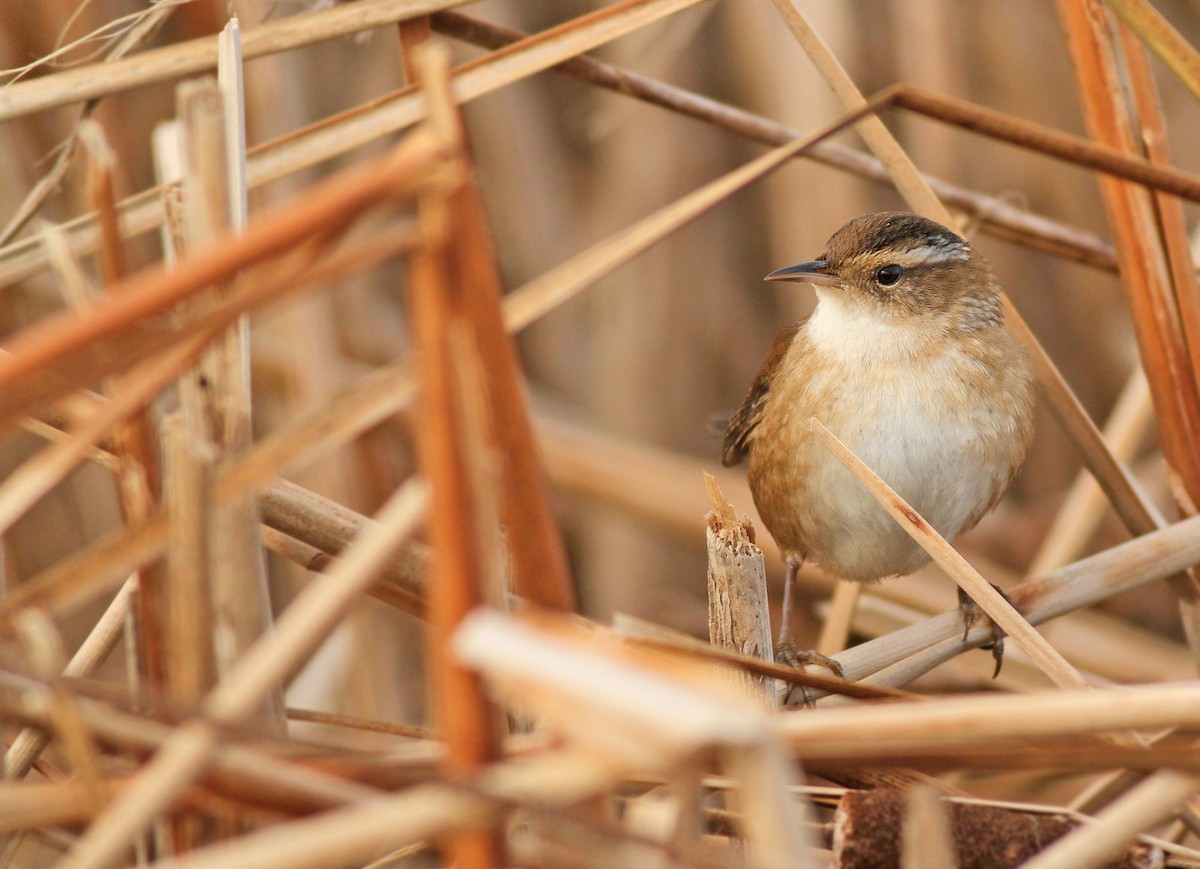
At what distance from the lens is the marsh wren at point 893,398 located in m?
2.89

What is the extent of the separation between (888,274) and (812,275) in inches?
7.5

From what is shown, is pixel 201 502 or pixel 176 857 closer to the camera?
pixel 201 502

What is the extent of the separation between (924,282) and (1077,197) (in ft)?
6.88

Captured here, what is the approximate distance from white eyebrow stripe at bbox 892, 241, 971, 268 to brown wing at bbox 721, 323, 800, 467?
36 cm

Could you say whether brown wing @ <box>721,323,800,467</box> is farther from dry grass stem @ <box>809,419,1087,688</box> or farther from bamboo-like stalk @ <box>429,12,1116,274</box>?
dry grass stem @ <box>809,419,1087,688</box>

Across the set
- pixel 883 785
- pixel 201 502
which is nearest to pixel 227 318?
pixel 201 502

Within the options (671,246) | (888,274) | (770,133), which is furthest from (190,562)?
(671,246)

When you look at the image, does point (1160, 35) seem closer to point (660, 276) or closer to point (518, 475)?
point (518, 475)

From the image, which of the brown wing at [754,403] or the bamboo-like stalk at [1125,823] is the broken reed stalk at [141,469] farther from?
the brown wing at [754,403]

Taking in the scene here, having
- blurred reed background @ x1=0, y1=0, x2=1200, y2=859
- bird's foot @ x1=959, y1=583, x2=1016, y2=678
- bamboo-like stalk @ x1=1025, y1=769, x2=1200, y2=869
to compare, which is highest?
blurred reed background @ x1=0, y1=0, x2=1200, y2=859

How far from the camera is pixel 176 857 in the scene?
5.09 feet

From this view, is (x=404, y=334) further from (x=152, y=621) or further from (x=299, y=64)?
(x=152, y=621)

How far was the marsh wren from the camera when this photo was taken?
2.89 m

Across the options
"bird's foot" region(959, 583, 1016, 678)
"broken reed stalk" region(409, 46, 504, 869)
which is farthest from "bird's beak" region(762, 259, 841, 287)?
"broken reed stalk" region(409, 46, 504, 869)
